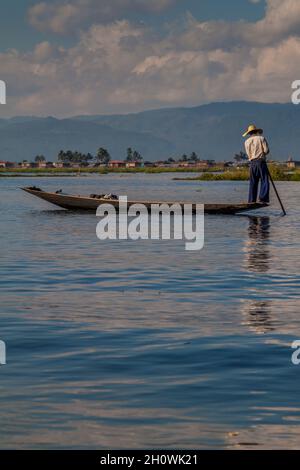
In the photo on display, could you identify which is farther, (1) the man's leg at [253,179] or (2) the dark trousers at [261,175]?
(1) the man's leg at [253,179]

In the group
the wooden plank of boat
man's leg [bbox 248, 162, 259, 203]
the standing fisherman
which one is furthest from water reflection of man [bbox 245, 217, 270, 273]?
the standing fisherman

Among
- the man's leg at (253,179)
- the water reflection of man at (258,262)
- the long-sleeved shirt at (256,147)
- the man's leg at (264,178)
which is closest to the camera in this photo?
the water reflection of man at (258,262)

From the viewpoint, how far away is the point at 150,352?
9.54 metres

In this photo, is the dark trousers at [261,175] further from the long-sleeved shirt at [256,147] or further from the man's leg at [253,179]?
the long-sleeved shirt at [256,147]

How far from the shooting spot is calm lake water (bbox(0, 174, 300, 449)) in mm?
6863

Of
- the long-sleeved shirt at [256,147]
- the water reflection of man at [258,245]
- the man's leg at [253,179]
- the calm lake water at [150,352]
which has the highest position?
the long-sleeved shirt at [256,147]

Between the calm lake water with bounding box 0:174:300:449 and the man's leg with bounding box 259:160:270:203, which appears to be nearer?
the calm lake water with bounding box 0:174:300:449

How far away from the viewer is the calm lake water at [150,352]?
686cm

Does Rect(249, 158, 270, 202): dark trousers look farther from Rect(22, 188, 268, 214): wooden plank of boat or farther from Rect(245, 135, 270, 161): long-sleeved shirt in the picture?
Rect(22, 188, 268, 214): wooden plank of boat

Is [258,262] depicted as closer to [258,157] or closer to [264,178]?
[264,178]

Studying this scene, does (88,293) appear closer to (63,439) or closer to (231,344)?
(231,344)

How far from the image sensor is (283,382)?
8.23 metres

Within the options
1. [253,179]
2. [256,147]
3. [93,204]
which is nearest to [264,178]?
[253,179]

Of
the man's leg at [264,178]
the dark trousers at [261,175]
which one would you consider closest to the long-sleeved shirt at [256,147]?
the dark trousers at [261,175]
